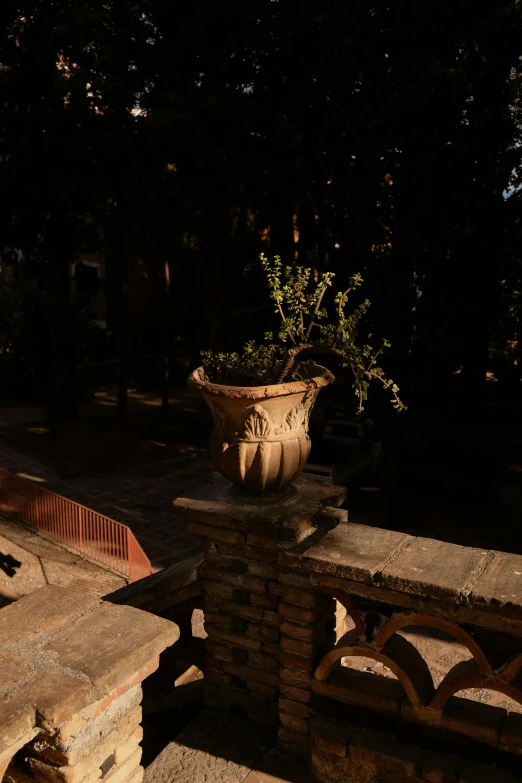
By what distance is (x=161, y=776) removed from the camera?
4426 mm

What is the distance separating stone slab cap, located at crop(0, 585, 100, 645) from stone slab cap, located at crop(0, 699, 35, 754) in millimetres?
534

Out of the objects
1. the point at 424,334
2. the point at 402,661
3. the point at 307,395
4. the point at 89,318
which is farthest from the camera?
the point at 89,318

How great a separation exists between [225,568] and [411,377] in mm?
7890

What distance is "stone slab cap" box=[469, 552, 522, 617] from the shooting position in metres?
3.63

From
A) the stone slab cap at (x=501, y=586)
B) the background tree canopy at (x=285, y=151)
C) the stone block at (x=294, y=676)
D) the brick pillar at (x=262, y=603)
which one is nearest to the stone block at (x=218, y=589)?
the brick pillar at (x=262, y=603)

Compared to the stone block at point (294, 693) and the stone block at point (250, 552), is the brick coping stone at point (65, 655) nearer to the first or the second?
the stone block at point (250, 552)

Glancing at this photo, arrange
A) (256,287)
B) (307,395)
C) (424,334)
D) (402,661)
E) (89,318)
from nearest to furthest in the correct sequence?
(402,661)
(307,395)
(424,334)
(89,318)
(256,287)

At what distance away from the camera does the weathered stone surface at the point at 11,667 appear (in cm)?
310

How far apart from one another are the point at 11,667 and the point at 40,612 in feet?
1.59

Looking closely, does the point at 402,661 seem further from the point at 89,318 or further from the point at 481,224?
the point at 89,318

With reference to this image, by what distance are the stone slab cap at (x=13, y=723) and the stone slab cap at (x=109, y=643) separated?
12.4 inches

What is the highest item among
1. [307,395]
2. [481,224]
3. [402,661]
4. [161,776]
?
[481,224]

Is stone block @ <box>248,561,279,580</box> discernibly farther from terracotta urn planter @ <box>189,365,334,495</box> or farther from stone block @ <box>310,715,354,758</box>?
stone block @ <box>310,715,354,758</box>

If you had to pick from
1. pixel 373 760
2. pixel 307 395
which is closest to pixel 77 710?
pixel 373 760
